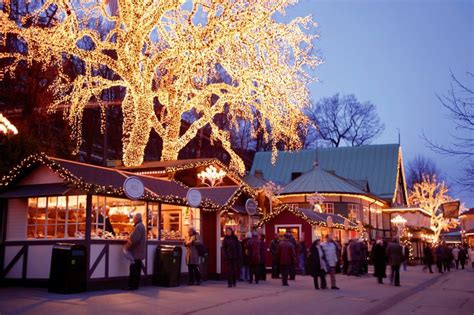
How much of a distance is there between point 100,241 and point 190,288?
10.5 feet

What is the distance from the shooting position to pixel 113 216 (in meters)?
18.0

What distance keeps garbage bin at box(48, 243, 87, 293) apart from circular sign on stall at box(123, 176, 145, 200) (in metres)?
2.18

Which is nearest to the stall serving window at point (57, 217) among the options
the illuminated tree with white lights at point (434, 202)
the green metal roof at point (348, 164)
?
the green metal roof at point (348, 164)

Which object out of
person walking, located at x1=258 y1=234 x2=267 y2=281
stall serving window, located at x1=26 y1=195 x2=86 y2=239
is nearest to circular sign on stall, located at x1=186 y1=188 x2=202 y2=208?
person walking, located at x1=258 y1=234 x2=267 y2=281

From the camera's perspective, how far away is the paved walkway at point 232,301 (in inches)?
505

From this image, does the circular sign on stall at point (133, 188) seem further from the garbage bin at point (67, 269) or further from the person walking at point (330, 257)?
the person walking at point (330, 257)

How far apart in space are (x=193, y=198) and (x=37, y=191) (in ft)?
17.4

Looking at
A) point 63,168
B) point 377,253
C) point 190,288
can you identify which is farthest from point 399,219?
point 63,168

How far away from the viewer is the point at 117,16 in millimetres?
26891

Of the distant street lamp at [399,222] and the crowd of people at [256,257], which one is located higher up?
the distant street lamp at [399,222]

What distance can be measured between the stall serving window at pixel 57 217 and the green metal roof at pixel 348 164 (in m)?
43.9

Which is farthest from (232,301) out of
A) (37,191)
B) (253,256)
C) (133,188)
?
(253,256)

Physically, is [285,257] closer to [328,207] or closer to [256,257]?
[256,257]

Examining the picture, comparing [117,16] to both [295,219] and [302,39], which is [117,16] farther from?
[295,219]
